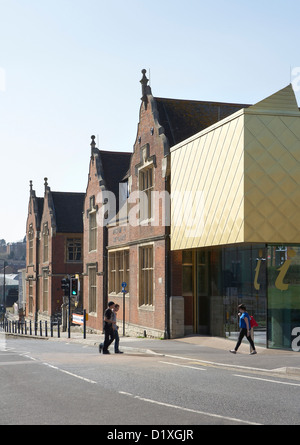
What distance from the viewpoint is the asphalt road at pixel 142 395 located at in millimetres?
9656

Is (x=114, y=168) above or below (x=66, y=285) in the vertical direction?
above

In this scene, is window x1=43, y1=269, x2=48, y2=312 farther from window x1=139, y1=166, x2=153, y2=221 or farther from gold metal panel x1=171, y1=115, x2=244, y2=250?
gold metal panel x1=171, y1=115, x2=244, y2=250

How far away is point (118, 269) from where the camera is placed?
38469mm

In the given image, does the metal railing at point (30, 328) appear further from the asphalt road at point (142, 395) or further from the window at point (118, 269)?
the asphalt road at point (142, 395)

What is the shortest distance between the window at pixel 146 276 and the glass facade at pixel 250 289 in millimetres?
3641

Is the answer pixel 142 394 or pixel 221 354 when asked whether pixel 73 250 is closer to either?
pixel 221 354

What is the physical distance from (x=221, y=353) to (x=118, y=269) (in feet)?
57.9

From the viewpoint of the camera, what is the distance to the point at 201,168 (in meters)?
25.6

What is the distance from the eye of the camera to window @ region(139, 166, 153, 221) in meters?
31.7

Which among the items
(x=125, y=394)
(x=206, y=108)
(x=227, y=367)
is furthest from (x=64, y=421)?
(x=206, y=108)

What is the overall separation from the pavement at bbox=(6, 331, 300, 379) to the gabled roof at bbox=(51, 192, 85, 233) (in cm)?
3297

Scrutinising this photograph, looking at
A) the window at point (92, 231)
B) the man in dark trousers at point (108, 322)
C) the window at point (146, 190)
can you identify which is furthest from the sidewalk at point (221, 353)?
the window at point (92, 231)
